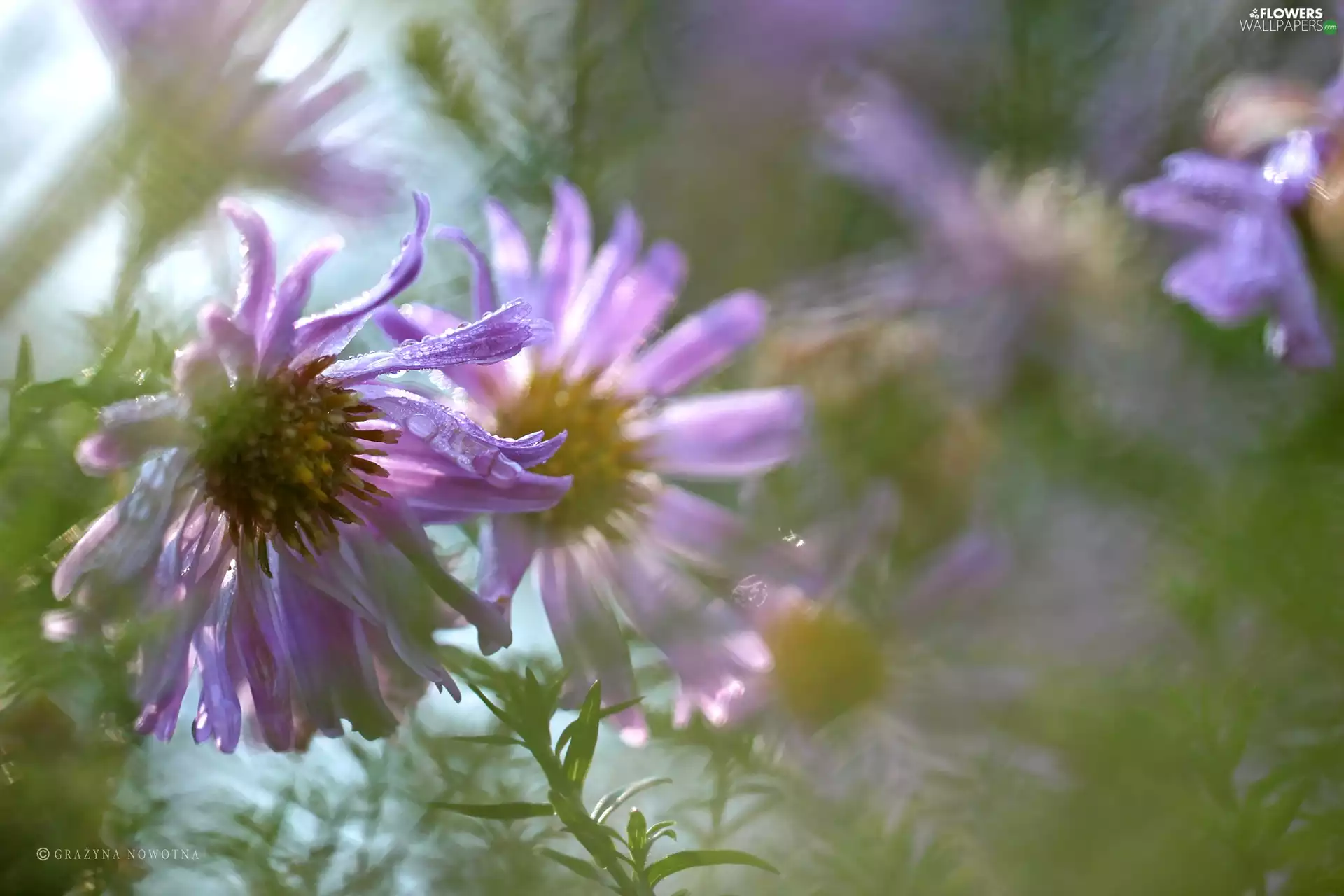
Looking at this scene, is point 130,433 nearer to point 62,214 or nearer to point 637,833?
point 62,214

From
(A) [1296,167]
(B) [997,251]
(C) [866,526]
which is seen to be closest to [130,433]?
(C) [866,526]

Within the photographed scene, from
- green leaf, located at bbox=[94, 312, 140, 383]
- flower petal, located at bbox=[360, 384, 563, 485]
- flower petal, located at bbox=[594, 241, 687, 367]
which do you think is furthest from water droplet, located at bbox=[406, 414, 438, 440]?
flower petal, located at bbox=[594, 241, 687, 367]

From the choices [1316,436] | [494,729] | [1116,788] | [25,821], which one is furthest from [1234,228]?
[25,821]

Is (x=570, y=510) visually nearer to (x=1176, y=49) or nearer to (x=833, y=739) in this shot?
(x=833, y=739)

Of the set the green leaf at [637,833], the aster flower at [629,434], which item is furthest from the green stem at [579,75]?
the green leaf at [637,833]

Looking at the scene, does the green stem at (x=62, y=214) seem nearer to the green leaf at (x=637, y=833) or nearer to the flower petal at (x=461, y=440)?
the flower petal at (x=461, y=440)
